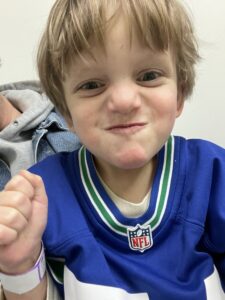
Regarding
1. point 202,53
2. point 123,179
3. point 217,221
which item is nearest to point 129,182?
point 123,179

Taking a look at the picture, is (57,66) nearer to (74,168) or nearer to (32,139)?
(74,168)

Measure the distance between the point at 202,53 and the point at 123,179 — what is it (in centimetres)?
44

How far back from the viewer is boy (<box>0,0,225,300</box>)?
0.49 metres

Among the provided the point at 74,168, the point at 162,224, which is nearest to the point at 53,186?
the point at 74,168

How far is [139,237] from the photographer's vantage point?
55 cm

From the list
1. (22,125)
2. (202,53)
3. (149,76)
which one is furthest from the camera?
(202,53)

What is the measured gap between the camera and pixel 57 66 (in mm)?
543

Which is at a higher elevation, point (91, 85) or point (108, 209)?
point (91, 85)

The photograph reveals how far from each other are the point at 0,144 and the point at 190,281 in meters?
0.39

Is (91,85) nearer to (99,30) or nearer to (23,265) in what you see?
(99,30)

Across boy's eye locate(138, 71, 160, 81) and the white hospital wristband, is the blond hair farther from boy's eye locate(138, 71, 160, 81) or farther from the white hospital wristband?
the white hospital wristband

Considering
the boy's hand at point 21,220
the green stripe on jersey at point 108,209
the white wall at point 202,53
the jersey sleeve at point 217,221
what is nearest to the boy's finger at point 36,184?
the boy's hand at point 21,220

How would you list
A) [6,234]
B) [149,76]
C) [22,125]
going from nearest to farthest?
[6,234], [149,76], [22,125]

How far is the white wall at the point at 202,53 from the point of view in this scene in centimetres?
91
